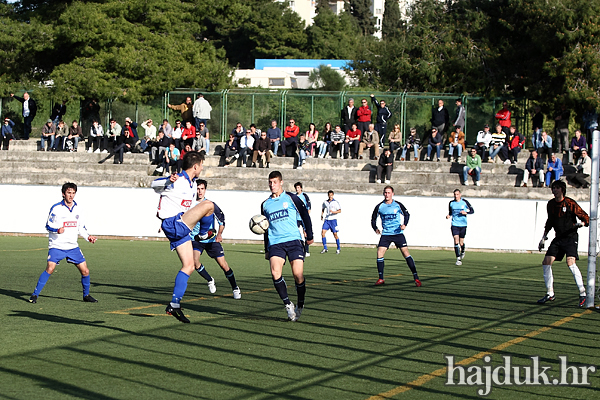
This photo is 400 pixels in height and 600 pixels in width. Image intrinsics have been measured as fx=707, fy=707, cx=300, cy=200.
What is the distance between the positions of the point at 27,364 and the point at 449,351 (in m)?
4.47

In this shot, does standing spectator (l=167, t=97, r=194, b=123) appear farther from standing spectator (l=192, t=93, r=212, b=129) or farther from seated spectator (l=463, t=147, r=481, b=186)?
seated spectator (l=463, t=147, r=481, b=186)

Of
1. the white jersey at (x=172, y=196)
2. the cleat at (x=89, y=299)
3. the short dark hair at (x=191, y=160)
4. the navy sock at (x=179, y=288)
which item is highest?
the short dark hair at (x=191, y=160)

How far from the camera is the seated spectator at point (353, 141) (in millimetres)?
30167

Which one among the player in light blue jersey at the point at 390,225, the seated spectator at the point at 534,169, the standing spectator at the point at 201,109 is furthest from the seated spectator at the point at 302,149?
the player in light blue jersey at the point at 390,225

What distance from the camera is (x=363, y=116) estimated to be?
3036 cm

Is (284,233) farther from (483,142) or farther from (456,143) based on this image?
(483,142)

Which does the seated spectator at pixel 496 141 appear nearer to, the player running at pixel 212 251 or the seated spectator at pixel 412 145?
the seated spectator at pixel 412 145

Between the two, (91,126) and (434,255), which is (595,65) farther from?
(91,126)

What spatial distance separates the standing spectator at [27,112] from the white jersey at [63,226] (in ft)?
77.4

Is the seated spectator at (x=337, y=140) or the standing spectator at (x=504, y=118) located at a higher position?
the standing spectator at (x=504, y=118)

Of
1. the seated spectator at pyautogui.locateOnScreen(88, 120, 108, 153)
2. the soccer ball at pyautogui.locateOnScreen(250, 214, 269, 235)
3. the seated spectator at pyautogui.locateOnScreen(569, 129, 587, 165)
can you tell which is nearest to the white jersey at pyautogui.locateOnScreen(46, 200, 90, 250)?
the soccer ball at pyautogui.locateOnScreen(250, 214, 269, 235)

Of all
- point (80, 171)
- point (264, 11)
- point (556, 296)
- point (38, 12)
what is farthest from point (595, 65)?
point (264, 11)

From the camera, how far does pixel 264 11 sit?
78.0 meters

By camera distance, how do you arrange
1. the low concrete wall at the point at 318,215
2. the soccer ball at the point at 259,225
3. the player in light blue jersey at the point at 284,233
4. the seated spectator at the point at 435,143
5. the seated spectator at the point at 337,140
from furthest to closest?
the seated spectator at the point at 337,140, the seated spectator at the point at 435,143, the low concrete wall at the point at 318,215, the player in light blue jersey at the point at 284,233, the soccer ball at the point at 259,225
